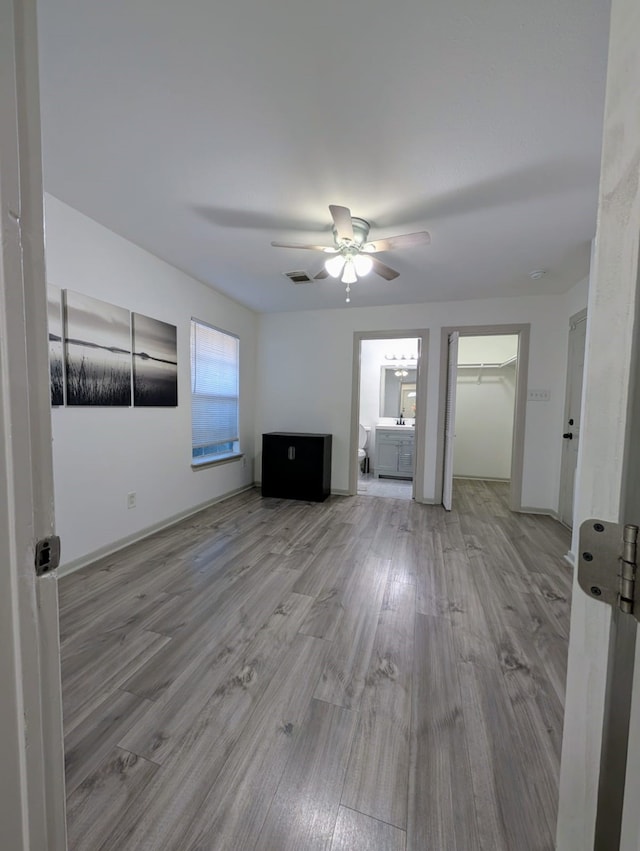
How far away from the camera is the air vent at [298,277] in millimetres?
3084

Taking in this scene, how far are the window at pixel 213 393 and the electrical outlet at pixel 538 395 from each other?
→ 3507 mm

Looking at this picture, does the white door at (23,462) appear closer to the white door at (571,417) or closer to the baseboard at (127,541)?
the baseboard at (127,541)

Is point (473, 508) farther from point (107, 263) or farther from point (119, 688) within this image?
point (107, 263)

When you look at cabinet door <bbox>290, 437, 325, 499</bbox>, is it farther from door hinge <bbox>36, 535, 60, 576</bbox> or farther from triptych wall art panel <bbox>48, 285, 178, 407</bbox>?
door hinge <bbox>36, 535, 60, 576</bbox>

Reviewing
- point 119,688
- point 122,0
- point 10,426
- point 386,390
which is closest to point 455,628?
point 119,688

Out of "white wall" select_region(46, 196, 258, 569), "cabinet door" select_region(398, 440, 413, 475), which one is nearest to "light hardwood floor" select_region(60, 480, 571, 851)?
"white wall" select_region(46, 196, 258, 569)

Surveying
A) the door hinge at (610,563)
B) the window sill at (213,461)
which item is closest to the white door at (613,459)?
the door hinge at (610,563)

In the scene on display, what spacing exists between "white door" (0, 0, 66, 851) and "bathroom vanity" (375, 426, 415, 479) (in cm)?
508

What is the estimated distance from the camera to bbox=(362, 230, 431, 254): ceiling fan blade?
201 centimetres

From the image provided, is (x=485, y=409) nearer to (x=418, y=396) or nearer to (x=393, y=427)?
(x=393, y=427)

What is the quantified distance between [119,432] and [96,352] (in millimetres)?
616

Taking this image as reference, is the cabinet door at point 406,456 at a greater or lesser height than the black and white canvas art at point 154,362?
lesser

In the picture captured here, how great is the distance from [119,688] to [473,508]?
146 inches

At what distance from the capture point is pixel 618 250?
356 mm
